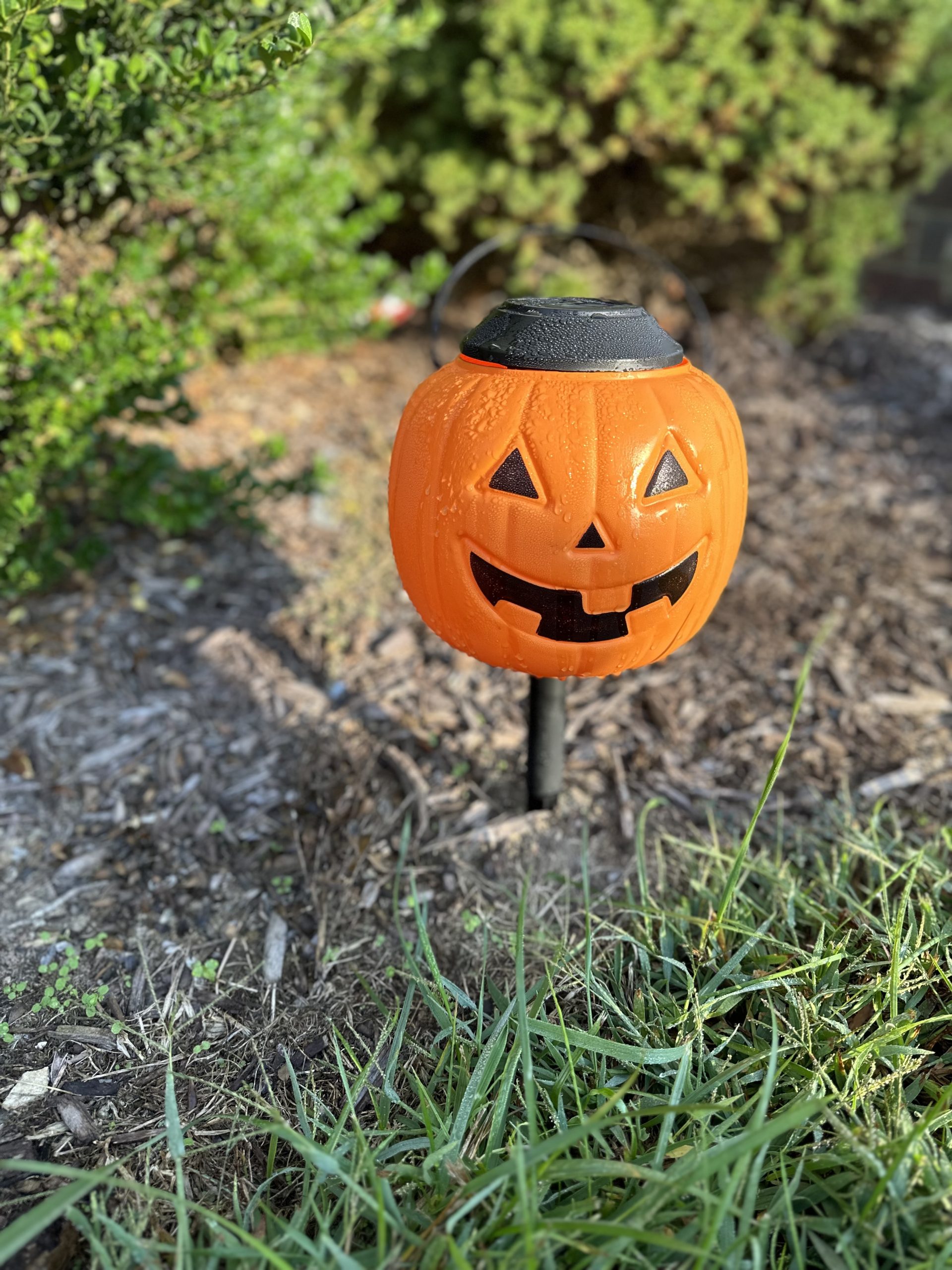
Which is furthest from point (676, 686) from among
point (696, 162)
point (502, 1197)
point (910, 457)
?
point (696, 162)

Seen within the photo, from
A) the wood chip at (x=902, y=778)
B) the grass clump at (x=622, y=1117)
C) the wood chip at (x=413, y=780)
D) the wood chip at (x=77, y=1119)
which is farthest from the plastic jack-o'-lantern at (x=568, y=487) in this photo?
the wood chip at (x=77, y=1119)

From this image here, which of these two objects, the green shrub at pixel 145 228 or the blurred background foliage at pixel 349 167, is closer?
the green shrub at pixel 145 228

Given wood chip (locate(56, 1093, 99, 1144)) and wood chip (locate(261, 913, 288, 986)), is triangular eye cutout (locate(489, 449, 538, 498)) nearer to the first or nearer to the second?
wood chip (locate(261, 913, 288, 986))

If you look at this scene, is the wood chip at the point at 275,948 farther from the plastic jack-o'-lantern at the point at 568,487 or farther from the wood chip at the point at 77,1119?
the plastic jack-o'-lantern at the point at 568,487

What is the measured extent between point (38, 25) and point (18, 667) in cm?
170

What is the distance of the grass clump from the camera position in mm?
1421

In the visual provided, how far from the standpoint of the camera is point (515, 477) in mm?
1722

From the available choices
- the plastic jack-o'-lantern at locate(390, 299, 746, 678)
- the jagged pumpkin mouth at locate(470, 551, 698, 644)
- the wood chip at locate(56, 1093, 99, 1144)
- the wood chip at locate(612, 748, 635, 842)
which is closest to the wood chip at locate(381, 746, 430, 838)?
the wood chip at locate(612, 748, 635, 842)

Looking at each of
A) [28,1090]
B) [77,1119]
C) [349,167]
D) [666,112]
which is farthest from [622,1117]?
[666,112]

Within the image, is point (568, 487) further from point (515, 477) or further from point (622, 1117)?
point (622, 1117)

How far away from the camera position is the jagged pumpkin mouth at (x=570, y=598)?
1.78m

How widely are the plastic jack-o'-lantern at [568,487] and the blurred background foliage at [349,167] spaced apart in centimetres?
85

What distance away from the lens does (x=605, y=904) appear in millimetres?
2219

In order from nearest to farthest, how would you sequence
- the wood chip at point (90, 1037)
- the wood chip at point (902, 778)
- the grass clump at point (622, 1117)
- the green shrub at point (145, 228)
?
the grass clump at point (622, 1117), the wood chip at point (90, 1037), the green shrub at point (145, 228), the wood chip at point (902, 778)
